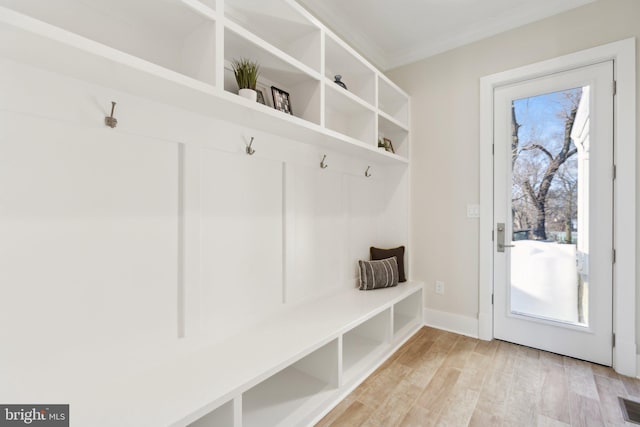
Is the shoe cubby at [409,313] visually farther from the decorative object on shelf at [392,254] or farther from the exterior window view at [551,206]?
the exterior window view at [551,206]

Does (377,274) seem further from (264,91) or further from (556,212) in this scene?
(264,91)

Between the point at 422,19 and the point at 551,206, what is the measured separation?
177 cm

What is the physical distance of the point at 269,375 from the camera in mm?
1235

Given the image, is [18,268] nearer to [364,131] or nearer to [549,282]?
[364,131]

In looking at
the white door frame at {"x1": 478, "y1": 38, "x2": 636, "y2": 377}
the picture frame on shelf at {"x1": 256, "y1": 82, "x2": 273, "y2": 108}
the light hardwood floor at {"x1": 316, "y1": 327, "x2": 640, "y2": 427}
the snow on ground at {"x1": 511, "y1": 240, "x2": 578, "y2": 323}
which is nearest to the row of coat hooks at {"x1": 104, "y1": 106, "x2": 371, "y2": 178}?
the picture frame on shelf at {"x1": 256, "y1": 82, "x2": 273, "y2": 108}

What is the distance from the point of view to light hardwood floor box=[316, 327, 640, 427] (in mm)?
1492

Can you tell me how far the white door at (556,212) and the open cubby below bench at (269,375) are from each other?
0.97m

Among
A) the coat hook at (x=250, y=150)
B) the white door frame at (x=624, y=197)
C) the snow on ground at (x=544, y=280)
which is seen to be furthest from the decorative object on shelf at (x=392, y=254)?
the coat hook at (x=250, y=150)

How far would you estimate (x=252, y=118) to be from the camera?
4.82 feet

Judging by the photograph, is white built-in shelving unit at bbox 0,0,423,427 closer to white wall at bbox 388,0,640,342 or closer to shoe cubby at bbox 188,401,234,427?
shoe cubby at bbox 188,401,234,427

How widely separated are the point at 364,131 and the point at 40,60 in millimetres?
1846

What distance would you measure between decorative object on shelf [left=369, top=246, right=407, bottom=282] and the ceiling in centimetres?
181

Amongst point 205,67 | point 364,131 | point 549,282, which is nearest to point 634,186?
point 549,282

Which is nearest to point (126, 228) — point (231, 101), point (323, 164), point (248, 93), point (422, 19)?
point (231, 101)
